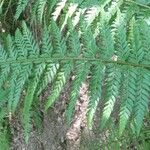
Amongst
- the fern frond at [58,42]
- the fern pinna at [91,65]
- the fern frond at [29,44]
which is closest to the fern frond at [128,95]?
the fern pinna at [91,65]

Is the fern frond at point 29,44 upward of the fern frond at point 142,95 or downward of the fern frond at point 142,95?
upward

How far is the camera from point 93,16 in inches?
76.8

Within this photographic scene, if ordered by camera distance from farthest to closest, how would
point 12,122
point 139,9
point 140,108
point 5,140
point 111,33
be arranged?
point 12,122 → point 5,140 → point 139,9 → point 111,33 → point 140,108

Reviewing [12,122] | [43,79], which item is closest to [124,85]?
[43,79]

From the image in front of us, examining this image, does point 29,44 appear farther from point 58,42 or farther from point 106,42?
point 106,42

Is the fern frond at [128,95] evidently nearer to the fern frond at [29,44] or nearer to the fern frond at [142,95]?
the fern frond at [142,95]

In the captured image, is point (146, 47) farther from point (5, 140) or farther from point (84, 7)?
point (5, 140)

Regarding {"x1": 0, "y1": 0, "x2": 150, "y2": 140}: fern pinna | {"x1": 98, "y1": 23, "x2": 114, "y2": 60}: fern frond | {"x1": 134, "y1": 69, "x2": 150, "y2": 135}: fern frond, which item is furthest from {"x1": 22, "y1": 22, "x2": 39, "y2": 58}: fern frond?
{"x1": 134, "y1": 69, "x2": 150, "y2": 135}: fern frond

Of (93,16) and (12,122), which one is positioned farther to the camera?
(12,122)

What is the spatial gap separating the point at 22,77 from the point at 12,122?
1.25 m

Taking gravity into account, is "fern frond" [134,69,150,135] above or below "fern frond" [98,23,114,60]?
below

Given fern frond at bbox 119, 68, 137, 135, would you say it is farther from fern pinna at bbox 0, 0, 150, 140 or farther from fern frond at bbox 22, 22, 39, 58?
fern frond at bbox 22, 22, 39, 58

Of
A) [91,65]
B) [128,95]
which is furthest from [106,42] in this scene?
[128,95]

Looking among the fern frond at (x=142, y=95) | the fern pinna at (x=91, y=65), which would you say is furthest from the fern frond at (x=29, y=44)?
the fern frond at (x=142, y=95)
